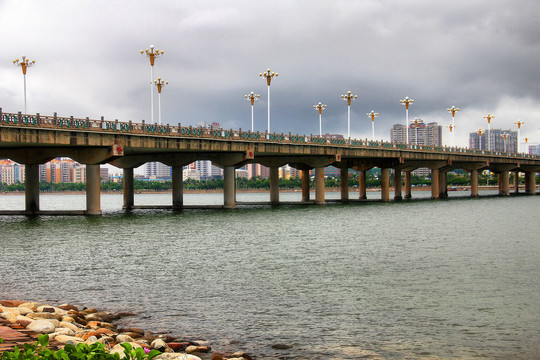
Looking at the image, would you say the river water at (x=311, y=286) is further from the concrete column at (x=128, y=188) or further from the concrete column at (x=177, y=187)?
the concrete column at (x=128, y=188)

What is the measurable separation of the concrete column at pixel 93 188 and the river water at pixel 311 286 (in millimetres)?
21321

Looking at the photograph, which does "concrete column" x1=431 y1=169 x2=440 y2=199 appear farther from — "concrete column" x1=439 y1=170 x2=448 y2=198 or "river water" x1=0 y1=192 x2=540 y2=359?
"river water" x1=0 y1=192 x2=540 y2=359

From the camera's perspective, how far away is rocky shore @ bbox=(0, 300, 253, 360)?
16.2 m

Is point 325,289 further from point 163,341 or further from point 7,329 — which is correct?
point 7,329

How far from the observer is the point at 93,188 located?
7525cm

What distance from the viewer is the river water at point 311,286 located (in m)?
19.3

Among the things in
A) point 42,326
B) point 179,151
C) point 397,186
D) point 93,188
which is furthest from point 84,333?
point 397,186

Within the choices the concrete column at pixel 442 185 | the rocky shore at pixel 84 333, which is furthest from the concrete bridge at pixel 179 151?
the rocky shore at pixel 84 333

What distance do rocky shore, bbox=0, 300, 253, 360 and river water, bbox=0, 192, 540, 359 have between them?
1.01 m

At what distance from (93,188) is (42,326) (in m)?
59.6

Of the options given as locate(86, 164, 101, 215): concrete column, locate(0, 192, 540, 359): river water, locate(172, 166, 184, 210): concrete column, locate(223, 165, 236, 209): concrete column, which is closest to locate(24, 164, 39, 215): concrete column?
locate(86, 164, 101, 215): concrete column

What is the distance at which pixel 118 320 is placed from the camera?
2164 centimetres

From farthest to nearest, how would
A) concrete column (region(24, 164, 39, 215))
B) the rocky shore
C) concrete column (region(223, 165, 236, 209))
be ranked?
concrete column (region(223, 165, 236, 209)) < concrete column (region(24, 164, 39, 215)) < the rocky shore

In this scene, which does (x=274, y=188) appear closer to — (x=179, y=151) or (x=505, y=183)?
(x=179, y=151)
